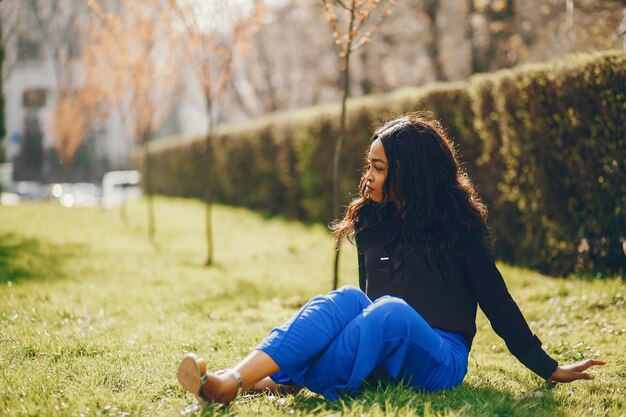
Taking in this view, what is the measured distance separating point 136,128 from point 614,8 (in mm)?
10435

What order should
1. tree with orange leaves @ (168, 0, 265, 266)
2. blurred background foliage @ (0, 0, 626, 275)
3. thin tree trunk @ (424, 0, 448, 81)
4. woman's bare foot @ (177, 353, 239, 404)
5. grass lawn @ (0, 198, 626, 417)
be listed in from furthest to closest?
thin tree trunk @ (424, 0, 448, 81)
tree with orange leaves @ (168, 0, 265, 266)
blurred background foliage @ (0, 0, 626, 275)
grass lawn @ (0, 198, 626, 417)
woman's bare foot @ (177, 353, 239, 404)

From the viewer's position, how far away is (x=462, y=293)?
3.11 meters

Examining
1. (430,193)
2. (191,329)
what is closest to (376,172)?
(430,193)

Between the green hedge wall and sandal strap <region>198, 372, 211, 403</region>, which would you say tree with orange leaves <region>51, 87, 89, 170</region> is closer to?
the green hedge wall

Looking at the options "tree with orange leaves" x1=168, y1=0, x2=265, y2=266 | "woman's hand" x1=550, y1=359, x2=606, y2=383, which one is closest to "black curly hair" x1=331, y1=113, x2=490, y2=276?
"woman's hand" x1=550, y1=359, x2=606, y2=383

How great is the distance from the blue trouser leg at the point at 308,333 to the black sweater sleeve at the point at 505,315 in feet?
2.19

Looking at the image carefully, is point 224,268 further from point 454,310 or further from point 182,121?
point 182,121

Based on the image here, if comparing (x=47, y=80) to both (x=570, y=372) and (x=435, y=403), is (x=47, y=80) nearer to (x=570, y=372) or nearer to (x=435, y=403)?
(x=435, y=403)

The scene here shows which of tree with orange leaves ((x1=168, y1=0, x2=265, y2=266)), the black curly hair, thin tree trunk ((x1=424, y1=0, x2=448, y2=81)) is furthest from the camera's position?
thin tree trunk ((x1=424, y1=0, x2=448, y2=81))

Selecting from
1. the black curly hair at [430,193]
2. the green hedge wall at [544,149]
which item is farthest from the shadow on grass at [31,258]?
the black curly hair at [430,193]

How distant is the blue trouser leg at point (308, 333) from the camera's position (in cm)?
276

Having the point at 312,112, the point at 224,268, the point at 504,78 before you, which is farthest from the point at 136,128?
the point at 504,78

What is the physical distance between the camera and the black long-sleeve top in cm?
300

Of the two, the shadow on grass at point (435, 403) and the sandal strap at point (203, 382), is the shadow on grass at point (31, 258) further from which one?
the shadow on grass at point (435, 403)
